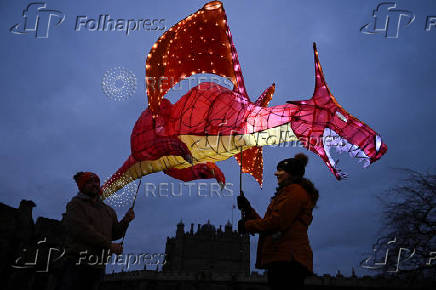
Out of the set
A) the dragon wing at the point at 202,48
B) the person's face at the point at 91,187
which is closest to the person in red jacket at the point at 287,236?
the person's face at the point at 91,187

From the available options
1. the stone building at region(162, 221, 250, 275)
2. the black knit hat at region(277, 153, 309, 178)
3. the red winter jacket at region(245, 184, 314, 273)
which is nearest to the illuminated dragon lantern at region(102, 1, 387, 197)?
the black knit hat at region(277, 153, 309, 178)

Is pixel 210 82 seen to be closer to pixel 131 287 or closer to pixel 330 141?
pixel 330 141

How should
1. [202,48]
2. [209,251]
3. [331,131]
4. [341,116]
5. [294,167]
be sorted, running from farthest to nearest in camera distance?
[209,251]
[202,48]
[331,131]
[341,116]
[294,167]

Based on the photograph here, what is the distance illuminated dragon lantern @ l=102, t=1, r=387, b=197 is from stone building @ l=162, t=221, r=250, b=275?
3743 centimetres

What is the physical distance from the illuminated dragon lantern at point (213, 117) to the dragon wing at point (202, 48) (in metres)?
0.02

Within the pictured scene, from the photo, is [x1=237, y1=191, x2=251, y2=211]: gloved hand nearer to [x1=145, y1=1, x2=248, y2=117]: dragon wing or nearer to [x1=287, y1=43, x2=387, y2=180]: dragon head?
A: [x1=287, y1=43, x2=387, y2=180]: dragon head

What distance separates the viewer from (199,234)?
4372cm

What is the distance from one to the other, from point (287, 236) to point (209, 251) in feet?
137

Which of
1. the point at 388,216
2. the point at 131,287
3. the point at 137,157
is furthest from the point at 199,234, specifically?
the point at 137,157

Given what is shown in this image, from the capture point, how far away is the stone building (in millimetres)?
41156

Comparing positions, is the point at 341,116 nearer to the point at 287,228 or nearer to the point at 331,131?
the point at 331,131

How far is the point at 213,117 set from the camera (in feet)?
18.2

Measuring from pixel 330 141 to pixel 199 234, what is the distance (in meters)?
40.9

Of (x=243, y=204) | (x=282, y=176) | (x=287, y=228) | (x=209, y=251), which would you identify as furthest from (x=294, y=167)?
(x=209, y=251)
